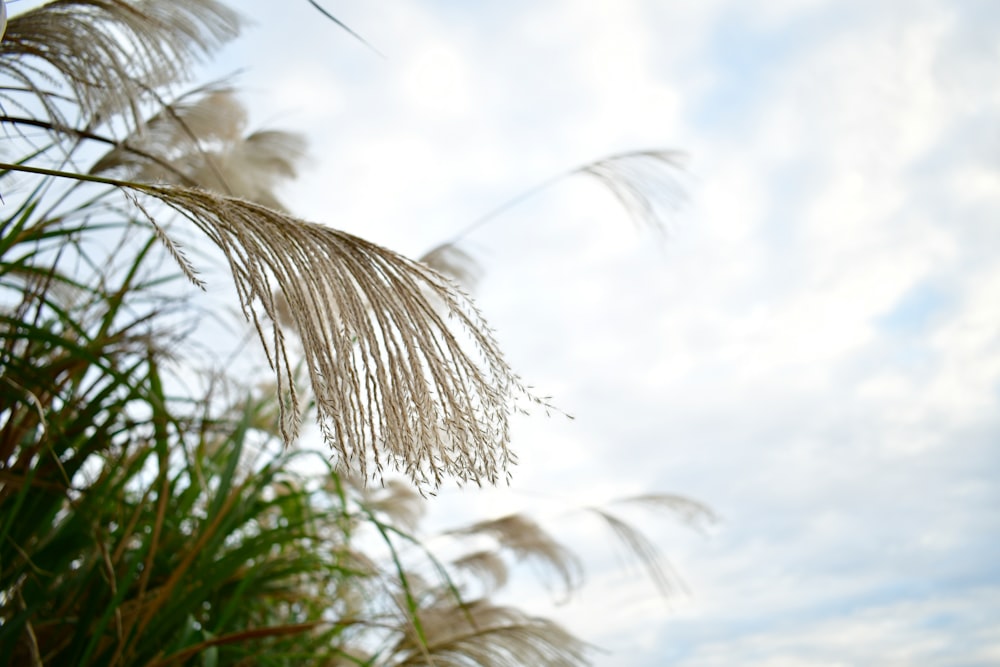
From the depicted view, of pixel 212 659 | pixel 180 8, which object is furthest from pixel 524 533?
pixel 180 8

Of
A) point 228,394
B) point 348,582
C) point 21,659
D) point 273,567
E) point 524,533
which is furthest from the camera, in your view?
point 524,533

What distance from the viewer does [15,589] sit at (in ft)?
5.89

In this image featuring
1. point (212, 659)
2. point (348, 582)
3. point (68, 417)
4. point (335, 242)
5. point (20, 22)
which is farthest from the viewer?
point (348, 582)

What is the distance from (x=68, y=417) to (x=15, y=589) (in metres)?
0.44

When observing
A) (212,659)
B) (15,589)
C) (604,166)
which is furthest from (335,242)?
(604,166)

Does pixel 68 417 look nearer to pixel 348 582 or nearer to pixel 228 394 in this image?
pixel 228 394

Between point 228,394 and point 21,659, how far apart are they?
33.6 inches

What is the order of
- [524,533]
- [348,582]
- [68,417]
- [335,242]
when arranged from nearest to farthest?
[335,242] → [68,417] → [348,582] → [524,533]

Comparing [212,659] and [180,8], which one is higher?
[180,8]

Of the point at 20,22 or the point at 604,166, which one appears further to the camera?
the point at 604,166

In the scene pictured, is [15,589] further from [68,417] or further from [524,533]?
[524,533]

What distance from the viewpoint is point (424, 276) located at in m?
0.80

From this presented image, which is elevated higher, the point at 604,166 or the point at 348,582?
the point at 604,166

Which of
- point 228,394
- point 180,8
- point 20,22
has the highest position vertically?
point 180,8
